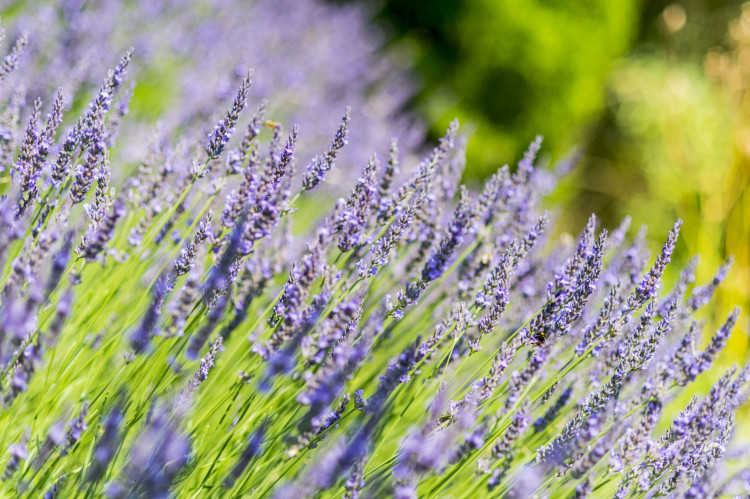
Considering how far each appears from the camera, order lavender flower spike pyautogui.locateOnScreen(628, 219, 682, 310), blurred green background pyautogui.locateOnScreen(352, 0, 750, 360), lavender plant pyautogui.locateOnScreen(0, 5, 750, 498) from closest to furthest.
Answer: lavender plant pyautogui.locateOnScreen(0, 5, 750, 498)
lavender flower spike pyautogui.locateOnScreen(628, 219, 682, 310)
blurred green background pyautogui.locateOnScreen(352, 0, 750, 360)

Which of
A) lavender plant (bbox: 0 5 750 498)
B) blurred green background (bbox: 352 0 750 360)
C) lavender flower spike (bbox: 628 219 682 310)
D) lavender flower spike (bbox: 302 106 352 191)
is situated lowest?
lavender plant (bbox: 0 5 750 498)

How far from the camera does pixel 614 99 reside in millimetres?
10273

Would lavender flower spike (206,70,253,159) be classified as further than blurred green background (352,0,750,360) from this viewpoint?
No

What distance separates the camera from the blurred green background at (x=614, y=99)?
6340mm

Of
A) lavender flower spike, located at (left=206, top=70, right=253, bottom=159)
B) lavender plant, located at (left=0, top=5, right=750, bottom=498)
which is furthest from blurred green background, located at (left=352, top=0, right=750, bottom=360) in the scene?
lavender flower spike, located at (left=206, top=70, right=253, bottom=159)

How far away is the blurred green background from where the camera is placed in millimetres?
6340

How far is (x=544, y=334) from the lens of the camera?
156cm

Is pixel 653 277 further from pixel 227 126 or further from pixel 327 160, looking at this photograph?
pixel 227 126

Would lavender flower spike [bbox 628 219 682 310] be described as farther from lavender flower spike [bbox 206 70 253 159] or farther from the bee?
lavender flower spike [bbox 206 70 253 159]

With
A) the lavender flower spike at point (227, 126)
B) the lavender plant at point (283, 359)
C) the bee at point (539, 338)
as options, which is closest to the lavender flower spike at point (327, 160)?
the lavender plant at point (283, 359)

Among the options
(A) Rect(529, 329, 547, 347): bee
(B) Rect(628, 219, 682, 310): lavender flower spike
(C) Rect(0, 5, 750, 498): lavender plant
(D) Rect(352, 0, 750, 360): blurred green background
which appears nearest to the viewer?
(C) Rect(0, 5, 750, 498): lavender plant

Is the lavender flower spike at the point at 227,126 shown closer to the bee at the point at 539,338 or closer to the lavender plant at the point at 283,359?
the lavender plant at the point at 283,359

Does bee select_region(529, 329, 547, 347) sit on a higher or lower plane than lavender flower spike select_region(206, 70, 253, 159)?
lower

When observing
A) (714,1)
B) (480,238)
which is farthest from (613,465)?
(714,1)
